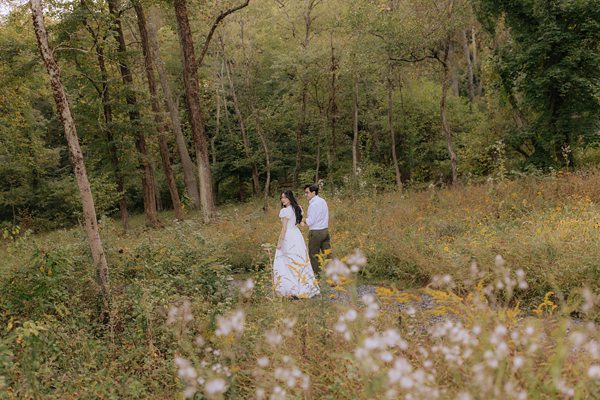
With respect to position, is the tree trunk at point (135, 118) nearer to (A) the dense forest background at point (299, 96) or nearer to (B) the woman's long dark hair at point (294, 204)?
(A) the dense forest background at point (299, 96)

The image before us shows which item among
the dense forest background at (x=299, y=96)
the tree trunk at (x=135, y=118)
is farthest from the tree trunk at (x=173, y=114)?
the tree trunk at (x=135, y=118)

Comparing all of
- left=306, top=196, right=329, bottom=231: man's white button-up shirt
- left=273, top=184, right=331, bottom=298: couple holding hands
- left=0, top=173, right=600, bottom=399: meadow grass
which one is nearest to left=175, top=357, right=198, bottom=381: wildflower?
left=0, top=173, right=600, bottom=399: meadow grass

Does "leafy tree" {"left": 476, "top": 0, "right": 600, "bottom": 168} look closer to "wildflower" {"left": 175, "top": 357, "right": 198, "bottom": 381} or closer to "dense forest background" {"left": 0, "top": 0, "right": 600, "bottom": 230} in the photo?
"dense forest background" {"left": 0, "top": 0, "right": 600, "bottom": 230}

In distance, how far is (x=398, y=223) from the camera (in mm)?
11492

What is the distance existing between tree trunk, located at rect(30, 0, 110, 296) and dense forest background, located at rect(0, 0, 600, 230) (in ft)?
2.06

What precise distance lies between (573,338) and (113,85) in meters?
19.0

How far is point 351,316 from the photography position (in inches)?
111

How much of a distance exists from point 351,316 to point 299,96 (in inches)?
1033

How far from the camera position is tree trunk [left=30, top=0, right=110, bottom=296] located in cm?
666

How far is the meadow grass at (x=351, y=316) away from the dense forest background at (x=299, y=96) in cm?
334

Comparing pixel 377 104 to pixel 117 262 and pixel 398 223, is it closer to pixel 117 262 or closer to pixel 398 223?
pixel 398 223

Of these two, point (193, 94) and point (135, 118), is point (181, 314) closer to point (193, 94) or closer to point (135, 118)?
point (193, 94)

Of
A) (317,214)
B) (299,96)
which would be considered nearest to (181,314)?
(317,214)

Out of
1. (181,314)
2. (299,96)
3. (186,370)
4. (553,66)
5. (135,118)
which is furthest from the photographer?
(299,96)
